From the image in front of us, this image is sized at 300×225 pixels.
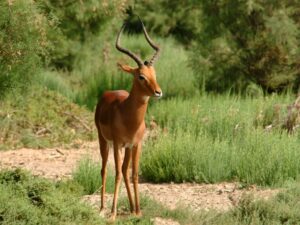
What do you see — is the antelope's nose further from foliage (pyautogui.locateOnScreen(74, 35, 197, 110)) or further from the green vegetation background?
foliage (pyautogui.locateOnScreen(74, 35, 197, 110))

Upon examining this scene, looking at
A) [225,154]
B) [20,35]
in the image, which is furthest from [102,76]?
[20,35]

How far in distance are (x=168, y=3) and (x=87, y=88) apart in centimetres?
328

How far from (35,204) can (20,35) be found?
229 centimetres

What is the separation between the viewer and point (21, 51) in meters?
9.31

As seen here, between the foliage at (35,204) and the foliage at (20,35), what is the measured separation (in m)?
1.56

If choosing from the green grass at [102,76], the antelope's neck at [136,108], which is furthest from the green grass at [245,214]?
the green grass at [102,76]

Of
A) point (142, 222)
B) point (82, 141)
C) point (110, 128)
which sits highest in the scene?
point (110, 128)

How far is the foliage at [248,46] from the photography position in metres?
16.4

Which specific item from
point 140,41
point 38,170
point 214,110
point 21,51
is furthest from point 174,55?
point 21,51

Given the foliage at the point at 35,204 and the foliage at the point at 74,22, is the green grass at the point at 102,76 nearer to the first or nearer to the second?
the foliage at the point at 74,22

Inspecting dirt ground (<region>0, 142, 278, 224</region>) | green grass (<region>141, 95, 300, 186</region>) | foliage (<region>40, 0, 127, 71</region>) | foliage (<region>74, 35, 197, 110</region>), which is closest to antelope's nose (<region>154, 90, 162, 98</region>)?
dirt ground (<region>0, 142, 278, 224</region>)

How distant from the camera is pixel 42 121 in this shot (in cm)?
1448

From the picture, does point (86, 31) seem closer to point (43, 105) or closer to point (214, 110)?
point (43, 105)

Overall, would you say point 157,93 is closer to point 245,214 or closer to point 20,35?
point 245,214
